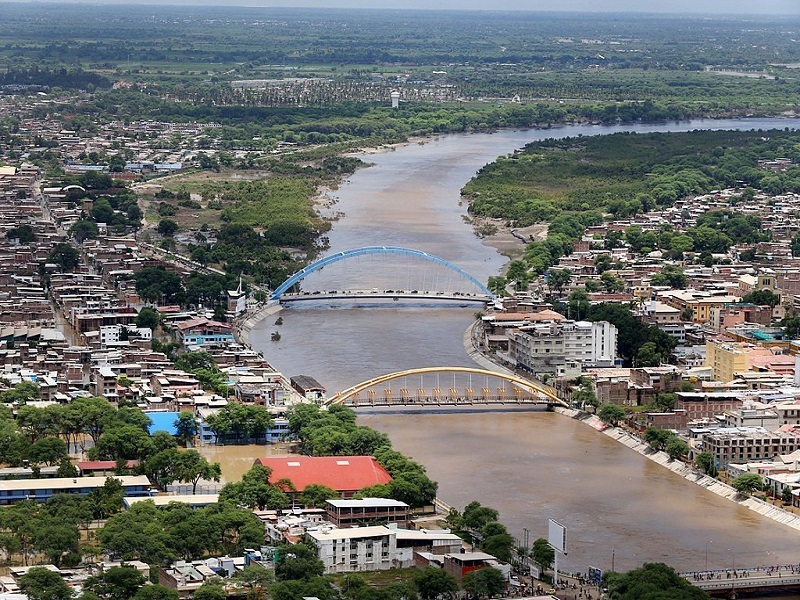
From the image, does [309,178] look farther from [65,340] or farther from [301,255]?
[65,340]

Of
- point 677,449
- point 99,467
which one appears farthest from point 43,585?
point 677,449

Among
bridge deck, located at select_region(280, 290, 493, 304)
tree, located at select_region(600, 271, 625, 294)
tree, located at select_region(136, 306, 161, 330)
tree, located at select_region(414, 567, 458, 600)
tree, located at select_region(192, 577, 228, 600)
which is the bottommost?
bridge deck, located at select_region(280, 290, 493, 304)

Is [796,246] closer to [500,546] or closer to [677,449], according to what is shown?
[677,449]

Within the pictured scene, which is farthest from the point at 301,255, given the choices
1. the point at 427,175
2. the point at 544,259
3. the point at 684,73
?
the point at 684,73

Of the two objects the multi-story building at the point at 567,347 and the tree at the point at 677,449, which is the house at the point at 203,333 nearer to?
the multi-story building at the point at 567,347

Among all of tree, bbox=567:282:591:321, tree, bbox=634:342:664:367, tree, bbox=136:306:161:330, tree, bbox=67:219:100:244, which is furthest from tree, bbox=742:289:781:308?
tree, bbox=67:219:100:244

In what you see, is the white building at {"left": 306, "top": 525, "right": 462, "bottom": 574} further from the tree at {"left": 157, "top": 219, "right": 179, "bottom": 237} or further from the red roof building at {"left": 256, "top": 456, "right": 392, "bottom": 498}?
the tree at {"left": 157, "top": 219, "right": 179, "bottom": 237}
